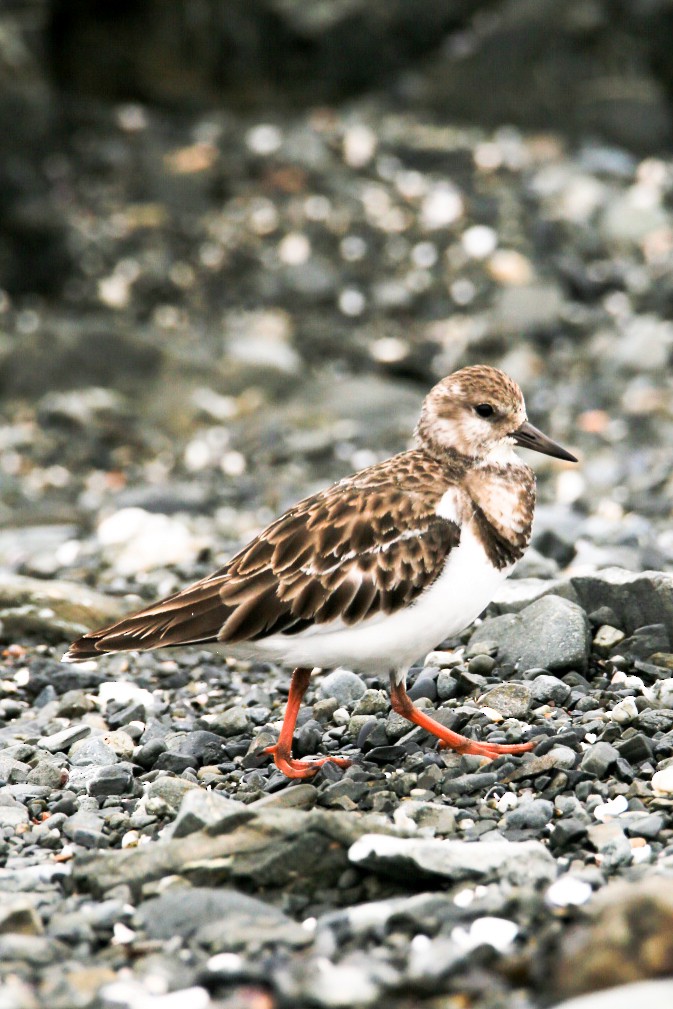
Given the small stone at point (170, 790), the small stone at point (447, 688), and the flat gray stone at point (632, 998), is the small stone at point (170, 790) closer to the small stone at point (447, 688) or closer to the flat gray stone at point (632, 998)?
the small stone at point (447, 688)

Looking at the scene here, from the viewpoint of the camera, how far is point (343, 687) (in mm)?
5430

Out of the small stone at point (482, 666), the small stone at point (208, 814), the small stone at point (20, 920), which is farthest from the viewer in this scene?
the small stone at point (482, 666)

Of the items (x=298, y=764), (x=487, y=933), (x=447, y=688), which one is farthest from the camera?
(x=447, y=688)

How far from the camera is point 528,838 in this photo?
402 cm

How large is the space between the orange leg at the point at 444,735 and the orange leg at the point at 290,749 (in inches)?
10.3

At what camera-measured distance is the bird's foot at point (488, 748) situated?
4.59 metres

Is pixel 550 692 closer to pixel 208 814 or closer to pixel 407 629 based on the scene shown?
pixel 407 629

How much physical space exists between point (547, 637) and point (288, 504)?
11.5 ft

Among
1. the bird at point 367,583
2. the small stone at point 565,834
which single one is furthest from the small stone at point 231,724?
the small stone at point 565,834

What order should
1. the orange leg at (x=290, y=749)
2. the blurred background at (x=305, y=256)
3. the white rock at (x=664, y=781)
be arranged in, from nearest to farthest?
the white rock at (x=664, y=781) < the orange leg at (x=290, y=749) < the blurred background at (x=305, y=256)

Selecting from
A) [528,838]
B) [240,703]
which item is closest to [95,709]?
[240,703]

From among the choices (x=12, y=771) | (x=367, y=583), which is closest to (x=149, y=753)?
(x=12, y=771)

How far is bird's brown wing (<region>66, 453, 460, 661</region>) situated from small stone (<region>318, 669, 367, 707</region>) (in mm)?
948

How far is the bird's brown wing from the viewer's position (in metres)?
4.44
